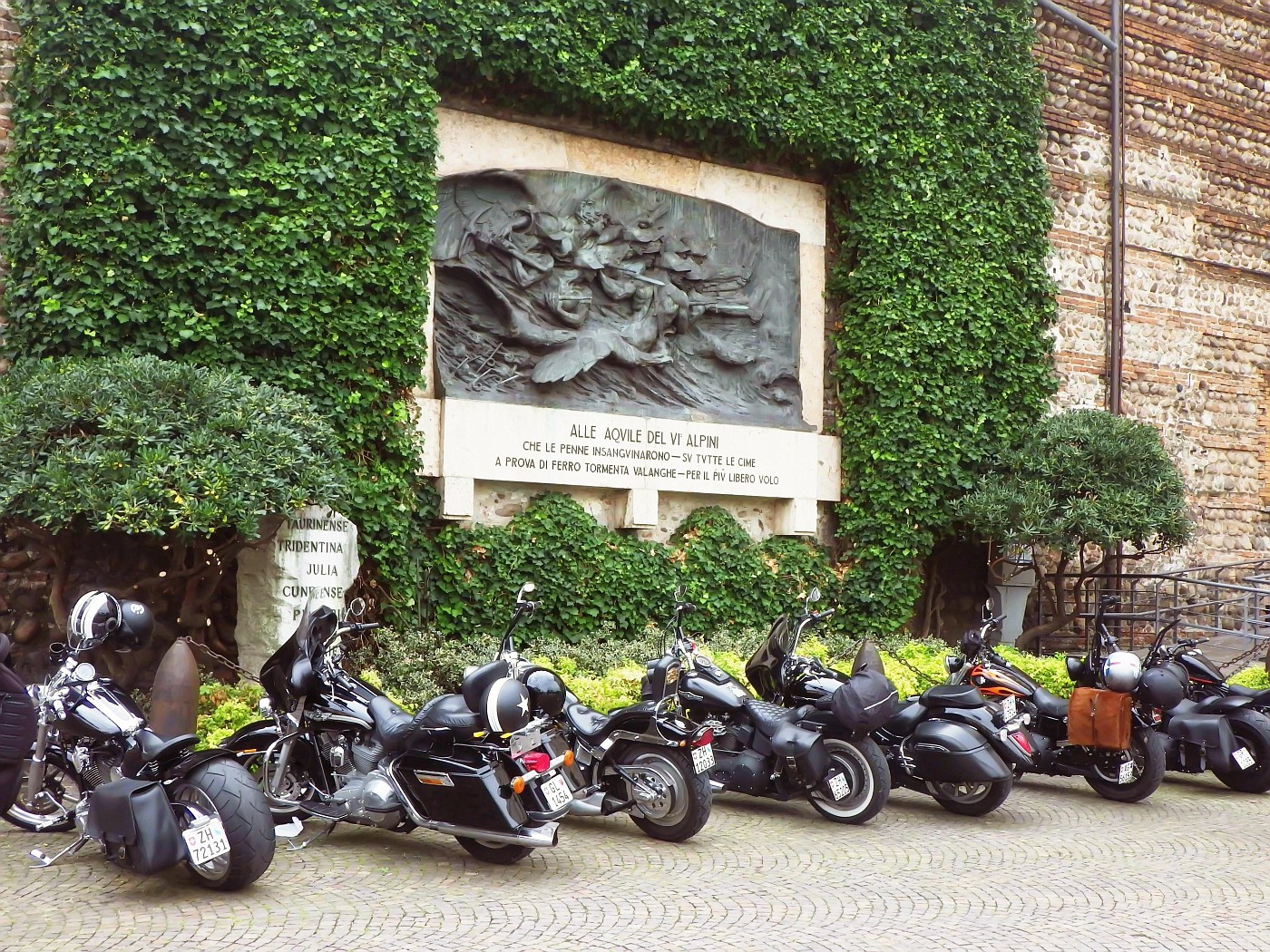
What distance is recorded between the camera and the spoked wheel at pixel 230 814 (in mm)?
4672

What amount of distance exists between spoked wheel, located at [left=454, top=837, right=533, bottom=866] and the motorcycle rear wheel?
4.63 m

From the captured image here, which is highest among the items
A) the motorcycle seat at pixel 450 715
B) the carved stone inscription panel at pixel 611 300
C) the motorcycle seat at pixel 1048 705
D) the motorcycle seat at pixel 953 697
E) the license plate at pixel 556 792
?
the carved stone inscription panel at pixel 611 300

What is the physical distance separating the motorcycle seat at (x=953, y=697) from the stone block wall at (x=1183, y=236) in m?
6.95

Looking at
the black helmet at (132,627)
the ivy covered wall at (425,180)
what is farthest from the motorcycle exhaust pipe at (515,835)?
the ivy covered wall at (425,180)

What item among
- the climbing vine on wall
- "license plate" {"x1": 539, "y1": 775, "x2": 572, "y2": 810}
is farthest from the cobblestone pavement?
the climbing vine on wall

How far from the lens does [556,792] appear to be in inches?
211

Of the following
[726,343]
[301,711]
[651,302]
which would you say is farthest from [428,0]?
[301,711]

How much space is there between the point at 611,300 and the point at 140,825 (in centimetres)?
695

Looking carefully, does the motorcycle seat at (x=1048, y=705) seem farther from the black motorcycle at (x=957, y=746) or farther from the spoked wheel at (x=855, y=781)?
the spoked wheel at (x=855, y=781)

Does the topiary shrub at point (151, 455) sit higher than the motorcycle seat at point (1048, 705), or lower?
higher

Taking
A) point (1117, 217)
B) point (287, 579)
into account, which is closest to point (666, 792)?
point (287, 579)

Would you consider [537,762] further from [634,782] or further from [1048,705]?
[1048,705]

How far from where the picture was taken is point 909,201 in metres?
12.0

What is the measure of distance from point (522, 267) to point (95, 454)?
4186mm
